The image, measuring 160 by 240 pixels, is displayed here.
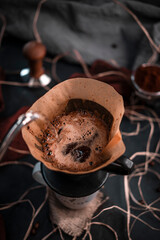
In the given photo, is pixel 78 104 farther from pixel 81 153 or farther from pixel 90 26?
pixel 90 26

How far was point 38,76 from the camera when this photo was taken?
901 mm

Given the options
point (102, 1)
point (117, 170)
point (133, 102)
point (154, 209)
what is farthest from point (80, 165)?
point (102, 1)

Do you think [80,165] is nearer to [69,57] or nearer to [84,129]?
[84,129]

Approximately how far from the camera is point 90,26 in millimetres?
948

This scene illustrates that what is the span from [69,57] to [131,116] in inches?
13.3

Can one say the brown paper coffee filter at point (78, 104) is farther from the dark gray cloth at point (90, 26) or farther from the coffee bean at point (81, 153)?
the dark gray cloth at point (90, 26)

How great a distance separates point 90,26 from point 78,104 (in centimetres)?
53

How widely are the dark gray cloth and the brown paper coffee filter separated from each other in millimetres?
460

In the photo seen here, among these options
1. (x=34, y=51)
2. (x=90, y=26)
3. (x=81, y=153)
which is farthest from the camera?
(x=90, y=26)

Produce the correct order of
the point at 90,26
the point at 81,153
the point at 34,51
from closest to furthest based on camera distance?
the point at 81,153
the point at 34,51
the point at 90,26

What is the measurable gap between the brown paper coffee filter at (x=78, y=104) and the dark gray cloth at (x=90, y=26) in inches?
18.1

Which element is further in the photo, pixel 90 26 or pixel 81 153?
pixel 90 26

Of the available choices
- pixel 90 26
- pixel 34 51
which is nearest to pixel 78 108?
pixel 34 51

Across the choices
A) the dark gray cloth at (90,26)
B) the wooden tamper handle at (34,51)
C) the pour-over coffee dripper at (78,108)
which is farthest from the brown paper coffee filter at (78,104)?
the dark gray cloth at (90,26)
